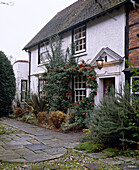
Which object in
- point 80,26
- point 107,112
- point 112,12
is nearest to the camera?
point 107,112

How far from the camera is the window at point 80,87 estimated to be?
9.53m

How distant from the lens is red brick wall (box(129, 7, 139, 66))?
6.88 metres

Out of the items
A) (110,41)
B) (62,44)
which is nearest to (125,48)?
(110,41)

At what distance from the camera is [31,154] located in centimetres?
467

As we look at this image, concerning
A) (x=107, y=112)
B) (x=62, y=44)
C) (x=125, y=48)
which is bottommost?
(x=107, y=112)

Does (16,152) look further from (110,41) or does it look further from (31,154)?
(110,41)

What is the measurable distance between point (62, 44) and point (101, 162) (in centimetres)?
801

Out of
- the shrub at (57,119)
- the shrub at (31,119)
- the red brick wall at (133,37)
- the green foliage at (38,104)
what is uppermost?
the red brick wall at (133,37)

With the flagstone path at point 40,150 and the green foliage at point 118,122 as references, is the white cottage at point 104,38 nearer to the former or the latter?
the green foliage at point 118,122

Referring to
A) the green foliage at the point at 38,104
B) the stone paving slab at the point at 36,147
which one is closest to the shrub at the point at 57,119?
the green foliage at the point at 38,104

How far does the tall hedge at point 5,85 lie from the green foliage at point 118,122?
307cm

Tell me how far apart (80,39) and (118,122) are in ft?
19.9

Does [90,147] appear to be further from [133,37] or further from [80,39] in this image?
[80,39]

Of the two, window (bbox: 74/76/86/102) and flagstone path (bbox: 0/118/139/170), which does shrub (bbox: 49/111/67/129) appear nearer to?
flagstone path (bbox: 0/118/139/170)
